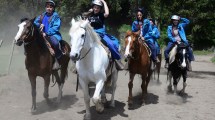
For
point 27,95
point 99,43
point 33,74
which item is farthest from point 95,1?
point 27,95

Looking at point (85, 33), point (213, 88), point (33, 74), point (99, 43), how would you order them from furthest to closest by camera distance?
point (213, 88), point (33, 74), point (99, 43), point (85, 33)

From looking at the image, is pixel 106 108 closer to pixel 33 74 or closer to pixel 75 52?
pixel 33 74

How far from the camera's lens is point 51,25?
8820mm

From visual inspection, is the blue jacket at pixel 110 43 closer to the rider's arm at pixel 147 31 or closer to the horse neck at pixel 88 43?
the horse neck at pixel 88 43

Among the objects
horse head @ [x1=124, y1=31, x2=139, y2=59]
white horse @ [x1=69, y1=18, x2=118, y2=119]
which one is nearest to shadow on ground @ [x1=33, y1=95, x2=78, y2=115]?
white horse @ [x1=69, y1=18, x2=118, y2=119]

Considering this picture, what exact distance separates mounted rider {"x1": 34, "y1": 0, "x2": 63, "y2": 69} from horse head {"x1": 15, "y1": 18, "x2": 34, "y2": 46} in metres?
0.91

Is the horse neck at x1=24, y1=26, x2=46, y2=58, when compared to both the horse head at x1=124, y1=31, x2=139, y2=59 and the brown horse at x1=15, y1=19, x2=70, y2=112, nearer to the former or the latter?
the brown horse at x1=15, y1=19, x2=70, y2=112

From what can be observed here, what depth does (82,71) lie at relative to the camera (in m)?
7.01

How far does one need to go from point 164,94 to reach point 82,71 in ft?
14.9

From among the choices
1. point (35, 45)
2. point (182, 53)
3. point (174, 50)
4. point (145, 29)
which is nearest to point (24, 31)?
point (35, 45)

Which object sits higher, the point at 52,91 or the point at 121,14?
the point at 121,14

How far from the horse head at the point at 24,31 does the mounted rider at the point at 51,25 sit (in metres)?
0.91

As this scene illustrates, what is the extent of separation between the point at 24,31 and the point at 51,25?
1.52 m

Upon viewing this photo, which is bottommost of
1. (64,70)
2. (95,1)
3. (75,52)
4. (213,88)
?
(213,88)
